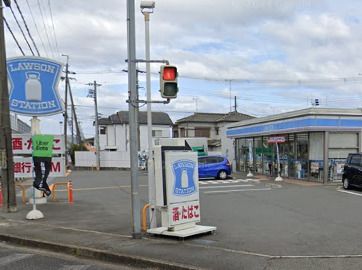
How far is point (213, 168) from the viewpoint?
98.2 ft

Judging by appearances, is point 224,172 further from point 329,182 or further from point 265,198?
point 265,198

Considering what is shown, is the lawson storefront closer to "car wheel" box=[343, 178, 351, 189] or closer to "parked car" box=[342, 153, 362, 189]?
"car wheel" box=[343, 178, 351, 189]

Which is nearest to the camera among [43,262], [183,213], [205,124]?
[43,262]

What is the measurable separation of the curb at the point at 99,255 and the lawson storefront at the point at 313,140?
19139mm

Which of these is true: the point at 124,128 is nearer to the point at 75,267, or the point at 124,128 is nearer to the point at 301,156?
the point at 301,156

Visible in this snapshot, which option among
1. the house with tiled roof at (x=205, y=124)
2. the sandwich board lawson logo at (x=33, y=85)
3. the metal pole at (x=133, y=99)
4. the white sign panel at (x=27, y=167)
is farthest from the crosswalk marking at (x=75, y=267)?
the house with tiled roof at (x=205, y=124)

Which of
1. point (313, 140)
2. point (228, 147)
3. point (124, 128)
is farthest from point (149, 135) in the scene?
point (124, 128)

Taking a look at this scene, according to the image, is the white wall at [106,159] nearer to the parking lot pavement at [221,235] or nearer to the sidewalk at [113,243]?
the parking lot pavement at [221,235]

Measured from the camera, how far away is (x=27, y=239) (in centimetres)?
942

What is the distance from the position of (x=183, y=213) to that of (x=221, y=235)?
3.13 feet

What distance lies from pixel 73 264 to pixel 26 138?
8189mm

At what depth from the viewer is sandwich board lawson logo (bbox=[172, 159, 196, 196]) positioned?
968 cm

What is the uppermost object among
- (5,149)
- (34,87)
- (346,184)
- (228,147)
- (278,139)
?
(34,87)

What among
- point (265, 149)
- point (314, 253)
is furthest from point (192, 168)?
point (265, 149)
